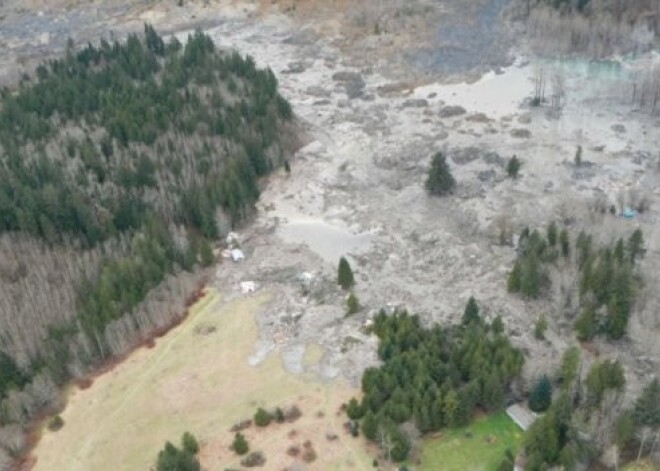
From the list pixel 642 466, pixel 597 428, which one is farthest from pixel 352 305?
pixel 642 466

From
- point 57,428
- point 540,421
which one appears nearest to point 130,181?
point 57,428

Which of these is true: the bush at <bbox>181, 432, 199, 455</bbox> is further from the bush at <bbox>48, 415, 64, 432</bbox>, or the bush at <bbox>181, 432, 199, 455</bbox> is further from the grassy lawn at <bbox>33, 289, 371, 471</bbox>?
the bush at <bbox>48, 415, 64, 432</bbox>

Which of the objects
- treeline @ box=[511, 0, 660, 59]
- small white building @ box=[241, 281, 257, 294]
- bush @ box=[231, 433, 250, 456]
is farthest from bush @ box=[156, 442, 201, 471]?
treeline @ box=[511, 0, 660, 59]

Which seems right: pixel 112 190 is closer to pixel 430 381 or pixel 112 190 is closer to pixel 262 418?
pixel 262 418

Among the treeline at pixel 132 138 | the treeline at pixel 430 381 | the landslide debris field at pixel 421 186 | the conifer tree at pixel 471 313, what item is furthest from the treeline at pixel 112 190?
the conifer tree at pixel 471 313

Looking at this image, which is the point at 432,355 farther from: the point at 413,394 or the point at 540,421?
the point at 540,421

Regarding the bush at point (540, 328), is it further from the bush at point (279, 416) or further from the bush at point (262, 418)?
the bush at point (262, 418)
